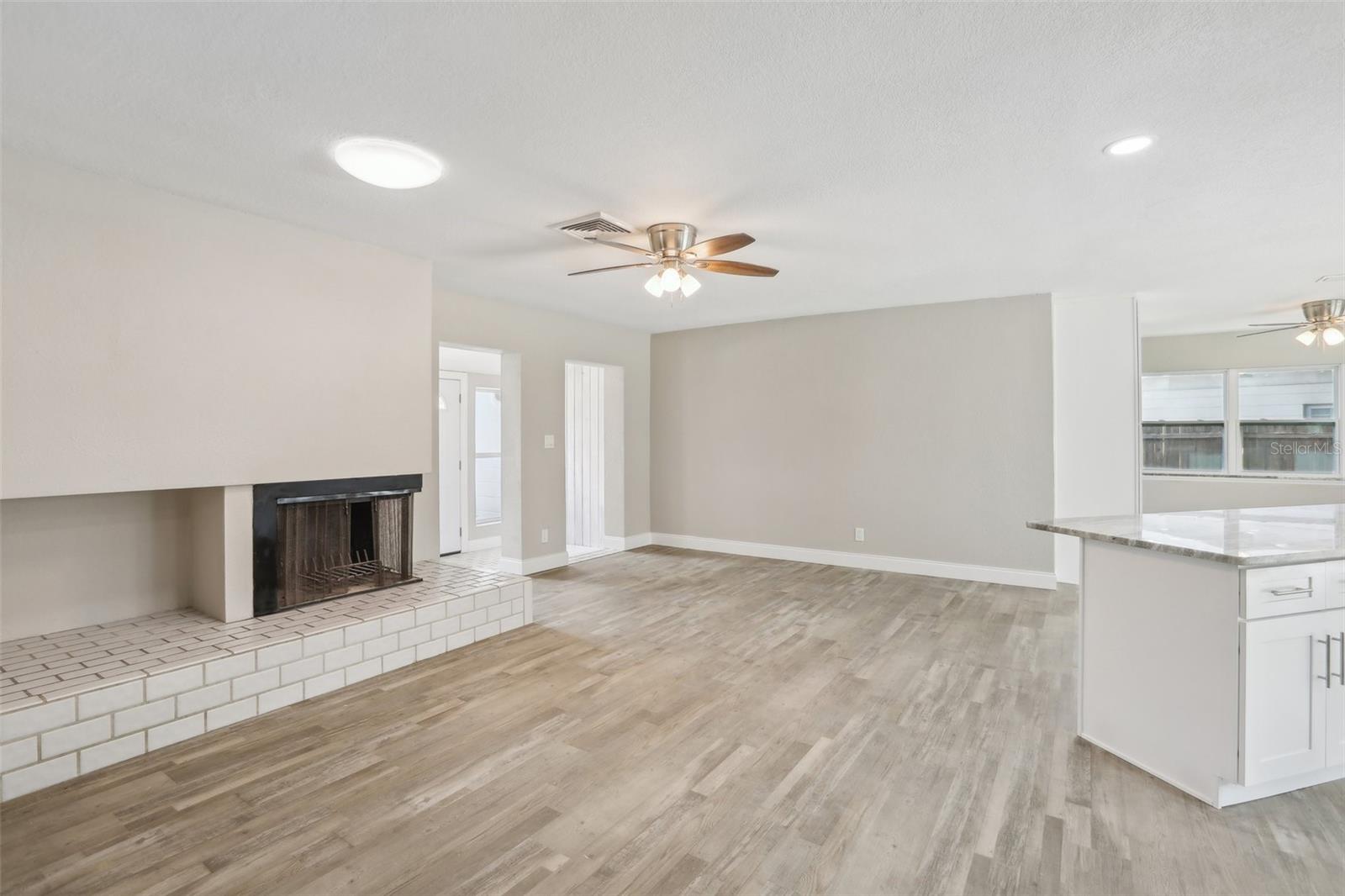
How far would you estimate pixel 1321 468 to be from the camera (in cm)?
668

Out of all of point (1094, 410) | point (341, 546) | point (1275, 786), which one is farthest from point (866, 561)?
point (341, 546)

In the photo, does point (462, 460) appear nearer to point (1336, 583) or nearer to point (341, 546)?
point (341, 546)

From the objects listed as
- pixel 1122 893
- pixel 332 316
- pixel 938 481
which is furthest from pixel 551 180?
pixel 938 481

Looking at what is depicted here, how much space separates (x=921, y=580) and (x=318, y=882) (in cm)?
484

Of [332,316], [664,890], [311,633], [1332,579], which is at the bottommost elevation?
[664,890]

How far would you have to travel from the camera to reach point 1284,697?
2.12 metres

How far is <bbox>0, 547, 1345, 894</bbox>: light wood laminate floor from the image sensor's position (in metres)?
1.80

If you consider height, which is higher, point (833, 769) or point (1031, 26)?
point (1031, 26)

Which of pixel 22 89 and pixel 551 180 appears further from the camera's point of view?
pixel 551 180

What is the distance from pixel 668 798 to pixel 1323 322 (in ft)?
23.2

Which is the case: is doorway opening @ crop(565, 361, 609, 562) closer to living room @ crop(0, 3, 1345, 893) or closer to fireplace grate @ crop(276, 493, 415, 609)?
living room @ crop(0, 3, 1345, 893)

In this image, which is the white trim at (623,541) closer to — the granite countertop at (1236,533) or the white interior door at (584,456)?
the white interior door at (584,456)

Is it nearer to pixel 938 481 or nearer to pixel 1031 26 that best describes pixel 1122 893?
pixel 1031 26

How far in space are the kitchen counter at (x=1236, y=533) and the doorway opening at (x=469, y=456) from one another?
5137 mm
